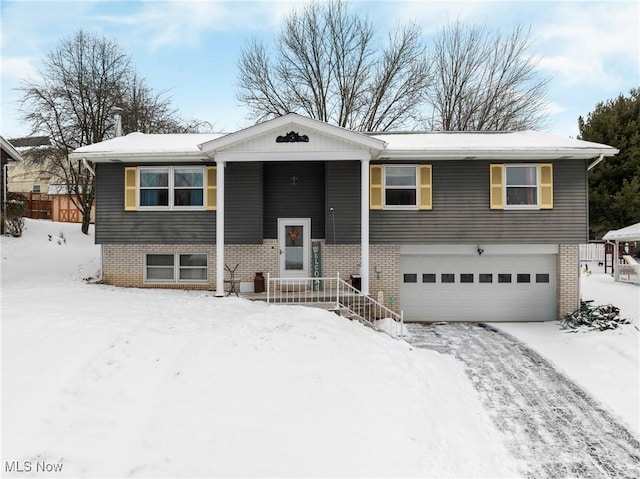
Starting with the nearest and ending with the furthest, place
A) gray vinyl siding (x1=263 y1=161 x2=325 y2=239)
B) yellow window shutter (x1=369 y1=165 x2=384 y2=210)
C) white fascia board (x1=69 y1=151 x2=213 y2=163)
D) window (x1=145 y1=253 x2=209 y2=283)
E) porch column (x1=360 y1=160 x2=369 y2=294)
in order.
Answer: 1. porch column (x1=360 y1=160 x2=369 y2=294)
2. white fascia board (x1=69 y1=151 x2=213 y2=163)
3. yellow window shutter (x1=369 y1=165 x2=384 y2=210)
4. gray vinyl siding (x1=263 y1=161 x2=325 y2=239)
5. window (x1=145 y1=253 x2=209 y2=283)

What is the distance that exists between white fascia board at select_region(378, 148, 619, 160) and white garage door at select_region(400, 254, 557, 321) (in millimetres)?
3051

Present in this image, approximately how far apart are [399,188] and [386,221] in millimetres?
1100

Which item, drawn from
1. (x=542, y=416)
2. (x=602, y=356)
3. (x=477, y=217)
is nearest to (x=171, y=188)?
(x=477, y=217)

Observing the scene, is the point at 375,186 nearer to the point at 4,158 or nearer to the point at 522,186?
the point at 522,186

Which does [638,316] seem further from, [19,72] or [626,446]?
[19,72]

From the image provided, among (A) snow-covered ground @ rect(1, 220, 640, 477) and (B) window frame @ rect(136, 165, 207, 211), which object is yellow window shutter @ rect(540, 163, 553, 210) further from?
(B) window frame @ rect(136, 165, 207, 211)

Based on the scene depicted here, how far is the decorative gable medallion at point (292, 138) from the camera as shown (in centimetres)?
1086

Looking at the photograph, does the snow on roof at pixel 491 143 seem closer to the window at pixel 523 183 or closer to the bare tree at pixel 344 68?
the window at pixel 523 183

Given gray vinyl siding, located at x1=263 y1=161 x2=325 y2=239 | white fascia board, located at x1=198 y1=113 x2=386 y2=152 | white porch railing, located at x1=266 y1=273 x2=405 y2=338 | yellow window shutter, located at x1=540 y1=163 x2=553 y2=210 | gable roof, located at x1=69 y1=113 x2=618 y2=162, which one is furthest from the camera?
gray vinyl siding, located at x1=263 y1=161 x2=325 y2=239

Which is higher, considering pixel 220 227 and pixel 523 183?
pixel 523 183

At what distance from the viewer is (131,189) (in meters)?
12.5

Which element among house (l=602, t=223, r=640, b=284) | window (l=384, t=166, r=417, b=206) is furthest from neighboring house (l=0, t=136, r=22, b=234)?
house (l=602, t=223, r=640, b=284)

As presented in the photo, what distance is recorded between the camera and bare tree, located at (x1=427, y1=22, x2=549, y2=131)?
24.2 m

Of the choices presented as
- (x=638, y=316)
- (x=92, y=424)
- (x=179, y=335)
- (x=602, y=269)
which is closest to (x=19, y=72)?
(x=179, y=335)
